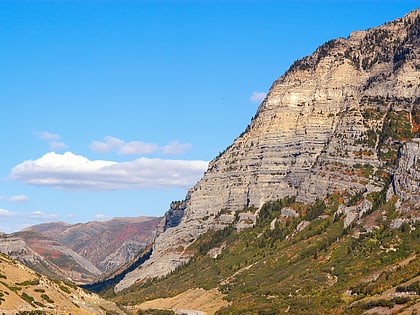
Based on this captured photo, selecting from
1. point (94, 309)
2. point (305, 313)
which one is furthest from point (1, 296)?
point (305, 313)

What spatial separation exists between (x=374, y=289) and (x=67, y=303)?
7418 centimetres

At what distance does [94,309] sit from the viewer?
191875 mm

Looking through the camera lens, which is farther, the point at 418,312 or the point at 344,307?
the point at 344,307

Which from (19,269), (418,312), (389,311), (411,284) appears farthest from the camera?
(19,269)

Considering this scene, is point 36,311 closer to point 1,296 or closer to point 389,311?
point 1,296

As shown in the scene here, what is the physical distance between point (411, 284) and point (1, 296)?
89687 mm

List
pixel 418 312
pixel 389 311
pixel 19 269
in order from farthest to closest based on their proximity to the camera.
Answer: pixel 19 269
pixel 389 311
pixel 418 312

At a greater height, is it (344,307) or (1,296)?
(1,296)

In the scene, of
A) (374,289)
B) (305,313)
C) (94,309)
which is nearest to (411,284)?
(374,289)

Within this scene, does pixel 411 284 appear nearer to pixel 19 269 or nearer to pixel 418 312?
pixel 418 312

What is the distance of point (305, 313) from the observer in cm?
19612

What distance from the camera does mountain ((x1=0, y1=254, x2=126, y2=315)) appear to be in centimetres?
15588

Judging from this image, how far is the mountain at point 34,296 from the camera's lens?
6137 inches

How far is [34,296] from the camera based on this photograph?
556 feet
